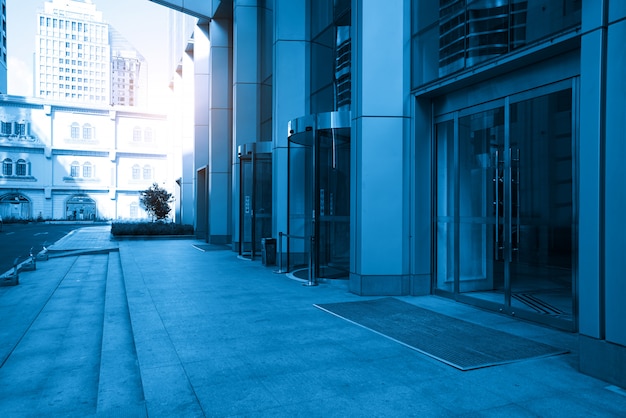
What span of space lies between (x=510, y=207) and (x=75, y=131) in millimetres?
65451

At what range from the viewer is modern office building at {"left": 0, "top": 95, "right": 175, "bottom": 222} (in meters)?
60.1

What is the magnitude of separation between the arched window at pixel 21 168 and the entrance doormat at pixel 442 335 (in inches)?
2510

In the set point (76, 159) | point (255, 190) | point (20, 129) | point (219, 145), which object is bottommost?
point (255, 190)

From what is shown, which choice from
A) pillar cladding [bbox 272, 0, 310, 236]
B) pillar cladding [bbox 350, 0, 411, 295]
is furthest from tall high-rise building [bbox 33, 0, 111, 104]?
pillar cladding [bbox 350, 0, 411, 295]

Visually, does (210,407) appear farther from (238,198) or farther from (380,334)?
(238,198)

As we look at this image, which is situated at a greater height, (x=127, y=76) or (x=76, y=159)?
(x=127, y=76)

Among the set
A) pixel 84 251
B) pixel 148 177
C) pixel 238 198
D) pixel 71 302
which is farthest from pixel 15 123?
pixel 71 302

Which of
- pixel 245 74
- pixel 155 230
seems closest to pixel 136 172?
pixel 155 230

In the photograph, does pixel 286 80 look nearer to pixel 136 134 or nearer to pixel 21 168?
pixel 136 134

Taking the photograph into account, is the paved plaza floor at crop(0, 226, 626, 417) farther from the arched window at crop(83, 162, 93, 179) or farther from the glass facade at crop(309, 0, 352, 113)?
the arched window at crop(83, 162, 93, 179)

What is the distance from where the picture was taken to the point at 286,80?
14.8 m

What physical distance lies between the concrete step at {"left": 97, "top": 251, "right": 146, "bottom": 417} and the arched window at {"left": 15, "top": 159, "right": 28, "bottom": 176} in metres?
61.4

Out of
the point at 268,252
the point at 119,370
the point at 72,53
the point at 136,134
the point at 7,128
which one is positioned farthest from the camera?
the point at 72,53

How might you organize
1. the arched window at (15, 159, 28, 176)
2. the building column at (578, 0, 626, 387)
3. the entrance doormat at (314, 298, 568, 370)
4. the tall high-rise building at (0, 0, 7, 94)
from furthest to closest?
the tall high-rise building at (0, 0, 7, 94) < the arched window at (15, 159, 28, 176) < the entrance doormat at (314, 298, 568, 370) < the building column at (578, 0, 626, 387)
